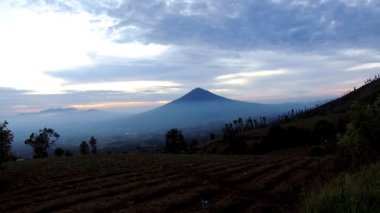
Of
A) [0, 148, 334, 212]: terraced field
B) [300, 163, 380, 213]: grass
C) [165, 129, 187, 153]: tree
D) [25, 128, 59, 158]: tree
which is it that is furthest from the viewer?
[165, 129, 187, 153]: tree

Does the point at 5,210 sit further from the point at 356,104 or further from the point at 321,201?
the point at 356,104

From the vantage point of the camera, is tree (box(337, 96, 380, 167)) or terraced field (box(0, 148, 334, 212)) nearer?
terraced field (box(0, 148, 334, 212))

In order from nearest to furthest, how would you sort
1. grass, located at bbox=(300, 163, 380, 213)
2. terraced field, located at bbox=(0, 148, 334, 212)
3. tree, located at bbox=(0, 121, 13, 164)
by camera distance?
grass, located at bbox=(300, 163, 380, 213)
terraced field, located at bbox=(0, 148, 334, 212)
tree, located at bbox=(0, 121, 13, 164)

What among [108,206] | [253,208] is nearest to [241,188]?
[253,208]

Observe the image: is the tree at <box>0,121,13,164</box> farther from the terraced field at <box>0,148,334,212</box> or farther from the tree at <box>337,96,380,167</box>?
the tree at <box>337,96,380,167</box>

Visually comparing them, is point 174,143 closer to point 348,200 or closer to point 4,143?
point 4,143

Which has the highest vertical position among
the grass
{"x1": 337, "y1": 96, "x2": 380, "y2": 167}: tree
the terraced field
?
{"x1": 337, "y1": 96, "x2": 380, "y2": 167}: tree

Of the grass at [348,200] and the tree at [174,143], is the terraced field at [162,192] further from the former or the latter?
the tree at [174,143]

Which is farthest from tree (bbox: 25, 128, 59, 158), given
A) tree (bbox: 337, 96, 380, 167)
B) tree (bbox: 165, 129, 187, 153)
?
tree (bbox: 337, 96, 380, 167)

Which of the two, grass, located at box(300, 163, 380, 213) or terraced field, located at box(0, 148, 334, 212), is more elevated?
grass, located at box(300, 163, 380, 213)

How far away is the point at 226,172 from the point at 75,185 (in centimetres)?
1075

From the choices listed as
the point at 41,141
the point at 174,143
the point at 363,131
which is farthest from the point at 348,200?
the point at 41,141

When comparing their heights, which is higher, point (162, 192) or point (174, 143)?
point (174, 143)

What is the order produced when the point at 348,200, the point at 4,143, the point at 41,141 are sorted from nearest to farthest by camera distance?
the point at 348,200
the point at 4,143
the point at 41,141
